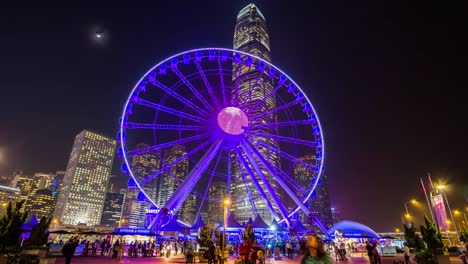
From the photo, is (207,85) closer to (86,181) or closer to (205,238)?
(205,238)

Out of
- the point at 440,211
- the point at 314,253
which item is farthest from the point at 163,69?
the point at 440,211

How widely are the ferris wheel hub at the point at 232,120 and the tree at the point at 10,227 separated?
19527 mm

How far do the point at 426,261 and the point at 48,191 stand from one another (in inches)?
9192

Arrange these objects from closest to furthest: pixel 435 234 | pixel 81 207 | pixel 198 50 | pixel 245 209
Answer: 1. pixel 435 234
2. pixel 198 50
3. pixel 245 209
4. pixel 81 207

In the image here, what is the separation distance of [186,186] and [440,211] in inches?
961

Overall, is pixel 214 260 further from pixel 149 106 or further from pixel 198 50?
pixel 198 50

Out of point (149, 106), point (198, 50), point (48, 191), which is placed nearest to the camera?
point (149, 106)

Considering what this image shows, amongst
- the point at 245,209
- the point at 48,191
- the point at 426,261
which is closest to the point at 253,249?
the point at 426,261

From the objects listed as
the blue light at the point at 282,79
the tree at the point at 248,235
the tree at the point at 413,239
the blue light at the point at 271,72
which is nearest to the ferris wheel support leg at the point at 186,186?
the blue light at the point at 271,72

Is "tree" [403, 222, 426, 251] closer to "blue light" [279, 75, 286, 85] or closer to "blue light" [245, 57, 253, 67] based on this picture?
"blue light" [279, 75, 286, 85]

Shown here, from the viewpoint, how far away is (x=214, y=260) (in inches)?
639

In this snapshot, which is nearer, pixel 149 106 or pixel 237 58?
pixel 149 106

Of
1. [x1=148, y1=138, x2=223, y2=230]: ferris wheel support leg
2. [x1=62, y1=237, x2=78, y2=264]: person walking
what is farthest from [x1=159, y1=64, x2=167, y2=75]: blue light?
[x1=62, y1=237, x2=78, y2=264]: person walking

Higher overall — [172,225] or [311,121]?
[311,121]
